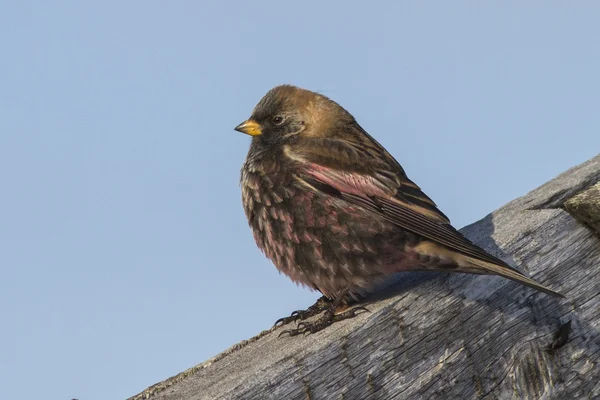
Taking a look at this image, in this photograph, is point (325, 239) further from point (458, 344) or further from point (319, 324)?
point (458, 344)

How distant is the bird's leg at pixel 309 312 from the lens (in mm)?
4252

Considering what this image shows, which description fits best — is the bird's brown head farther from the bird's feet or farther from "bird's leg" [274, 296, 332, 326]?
the bird's feet

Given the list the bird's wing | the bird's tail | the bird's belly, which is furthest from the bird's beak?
the bird's tail

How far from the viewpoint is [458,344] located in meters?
3.41

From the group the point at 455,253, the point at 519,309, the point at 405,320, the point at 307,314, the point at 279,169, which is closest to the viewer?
the point at 405,320

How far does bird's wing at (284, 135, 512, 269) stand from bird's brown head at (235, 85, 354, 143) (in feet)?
1.43

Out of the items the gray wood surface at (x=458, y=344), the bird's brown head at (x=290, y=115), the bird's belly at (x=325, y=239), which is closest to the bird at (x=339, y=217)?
the bird's belly at (x=325, y=239)

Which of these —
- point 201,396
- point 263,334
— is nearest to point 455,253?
point 263,334

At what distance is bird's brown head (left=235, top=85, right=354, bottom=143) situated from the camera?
5.80m

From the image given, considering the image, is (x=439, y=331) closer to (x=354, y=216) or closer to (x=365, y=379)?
(x=365, y=379)

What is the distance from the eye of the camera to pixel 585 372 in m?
3.67

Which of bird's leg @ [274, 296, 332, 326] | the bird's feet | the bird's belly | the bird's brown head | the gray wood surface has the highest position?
the bird's brown head

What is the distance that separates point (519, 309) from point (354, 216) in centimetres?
133

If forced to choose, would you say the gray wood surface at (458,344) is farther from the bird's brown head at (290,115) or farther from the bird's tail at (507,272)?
the bird's brown head at (290,115)
